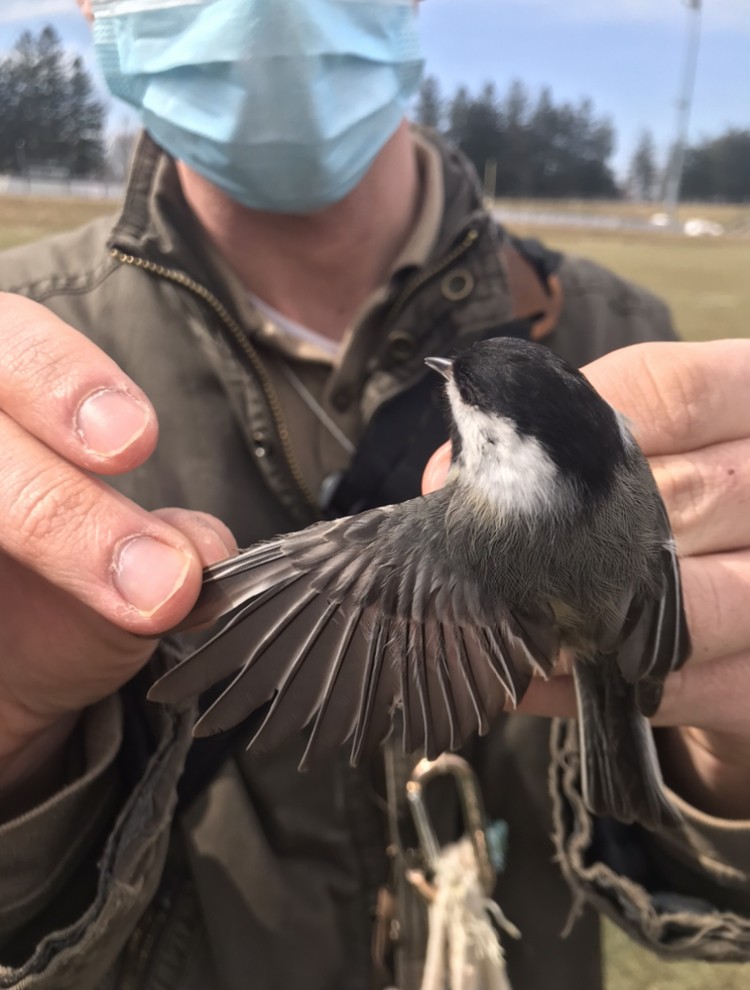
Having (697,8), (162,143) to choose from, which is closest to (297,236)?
(162,143)

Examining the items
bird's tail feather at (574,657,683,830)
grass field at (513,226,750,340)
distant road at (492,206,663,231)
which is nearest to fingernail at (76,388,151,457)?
bird's tail feather at (574,657,683,830)

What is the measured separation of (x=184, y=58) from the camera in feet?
5.31

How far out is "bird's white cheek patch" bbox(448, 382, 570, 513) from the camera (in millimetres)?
1019

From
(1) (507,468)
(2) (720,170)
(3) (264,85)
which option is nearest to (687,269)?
(2) (720,170)

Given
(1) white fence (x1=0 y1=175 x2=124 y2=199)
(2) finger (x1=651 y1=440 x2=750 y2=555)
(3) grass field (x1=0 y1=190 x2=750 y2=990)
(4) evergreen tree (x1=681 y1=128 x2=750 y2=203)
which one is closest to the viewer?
(2) finger (x1=651 y1=440 x2=750 y2=555)

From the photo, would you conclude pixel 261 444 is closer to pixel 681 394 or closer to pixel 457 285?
pixel 457 285

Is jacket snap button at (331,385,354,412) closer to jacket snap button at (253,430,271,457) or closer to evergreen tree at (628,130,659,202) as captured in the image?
jacket snap button at (253,430,271,457)

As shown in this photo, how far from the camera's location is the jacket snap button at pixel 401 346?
61.8 inches

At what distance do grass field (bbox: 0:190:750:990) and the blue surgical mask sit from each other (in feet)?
1.74

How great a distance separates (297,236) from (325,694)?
3.72 feet

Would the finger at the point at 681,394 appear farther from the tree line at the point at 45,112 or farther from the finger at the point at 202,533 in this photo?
the tree line at the point at 45,112

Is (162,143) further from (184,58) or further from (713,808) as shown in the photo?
(713,808)

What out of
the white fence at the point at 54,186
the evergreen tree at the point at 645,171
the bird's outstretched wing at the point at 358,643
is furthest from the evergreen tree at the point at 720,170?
the bird's outstretched wing at the point at 358,643

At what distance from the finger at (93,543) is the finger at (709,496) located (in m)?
0.67
